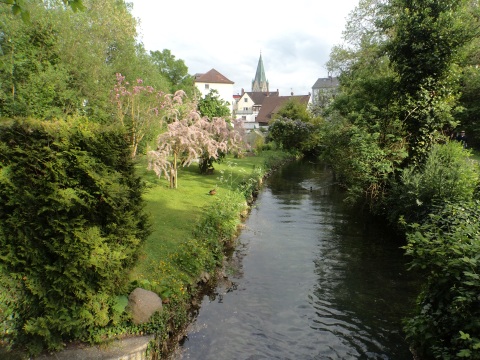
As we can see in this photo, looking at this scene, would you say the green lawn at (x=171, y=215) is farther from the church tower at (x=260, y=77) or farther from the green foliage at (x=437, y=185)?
the church tower at (x=260, y=77)

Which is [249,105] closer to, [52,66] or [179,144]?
[52,66]

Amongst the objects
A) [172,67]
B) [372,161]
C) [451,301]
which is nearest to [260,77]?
[172,67]

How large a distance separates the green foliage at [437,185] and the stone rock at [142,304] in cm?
710

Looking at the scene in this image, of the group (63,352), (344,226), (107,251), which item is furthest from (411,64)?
(63,352)

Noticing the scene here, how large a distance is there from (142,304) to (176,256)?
2.50 meters

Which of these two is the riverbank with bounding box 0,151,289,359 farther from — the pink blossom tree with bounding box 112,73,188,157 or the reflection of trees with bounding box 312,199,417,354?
the pink blossom tree with bounding box 112,73,188,157

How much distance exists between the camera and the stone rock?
5.75 metres

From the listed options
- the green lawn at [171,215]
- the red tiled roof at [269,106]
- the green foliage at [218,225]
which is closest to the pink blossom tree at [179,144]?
the green lawn at [171,215]

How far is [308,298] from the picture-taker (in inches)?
334

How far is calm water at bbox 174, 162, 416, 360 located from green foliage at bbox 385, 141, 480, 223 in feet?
5.63

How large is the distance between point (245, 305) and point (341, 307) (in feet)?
8.01

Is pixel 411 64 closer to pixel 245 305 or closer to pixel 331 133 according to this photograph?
pixel 331 133

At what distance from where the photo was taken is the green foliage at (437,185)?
9.90 meters

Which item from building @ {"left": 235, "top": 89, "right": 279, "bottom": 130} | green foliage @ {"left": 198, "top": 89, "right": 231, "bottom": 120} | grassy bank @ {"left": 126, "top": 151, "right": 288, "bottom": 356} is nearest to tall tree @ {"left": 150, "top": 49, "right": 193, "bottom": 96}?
building @ {"left": 235, "top": 89, "right": 279, "bottom": 130}
